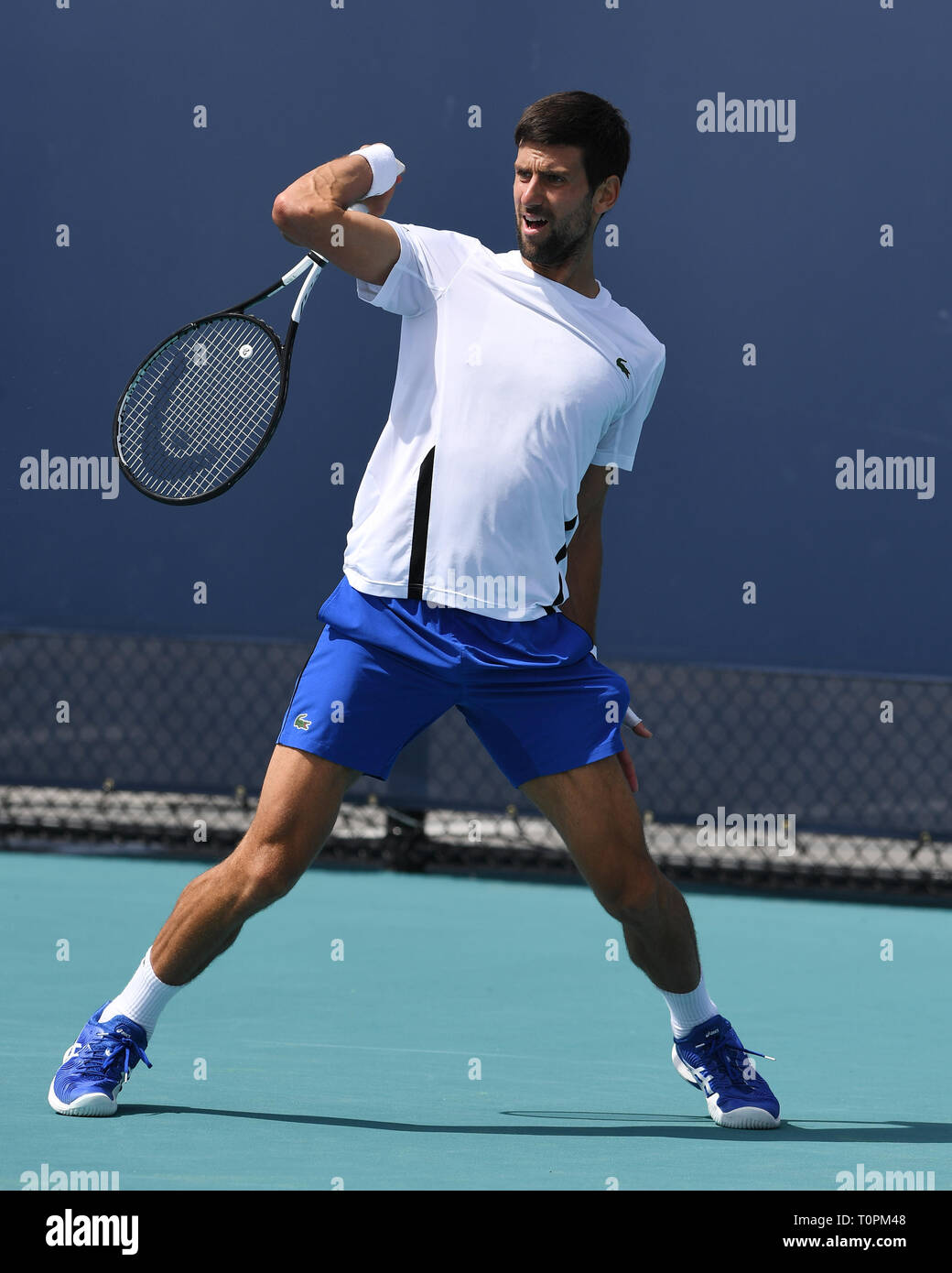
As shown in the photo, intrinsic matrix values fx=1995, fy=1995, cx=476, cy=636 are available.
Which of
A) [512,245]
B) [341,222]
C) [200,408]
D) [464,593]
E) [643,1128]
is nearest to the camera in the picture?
[341,222]

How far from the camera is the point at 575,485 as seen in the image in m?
3.38

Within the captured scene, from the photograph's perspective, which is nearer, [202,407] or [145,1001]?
[145,1001]

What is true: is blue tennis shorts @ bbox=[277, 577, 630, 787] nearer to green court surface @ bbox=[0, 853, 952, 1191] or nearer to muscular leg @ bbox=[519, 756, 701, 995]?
muscular leg @ bbox=[519, 756, 701, 995]

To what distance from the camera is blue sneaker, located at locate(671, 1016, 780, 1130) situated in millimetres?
3395

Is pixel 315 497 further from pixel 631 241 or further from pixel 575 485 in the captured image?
pixel 575 485

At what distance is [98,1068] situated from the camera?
3248 mm

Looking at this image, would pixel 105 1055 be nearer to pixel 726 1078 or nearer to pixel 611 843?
pixel 611 843

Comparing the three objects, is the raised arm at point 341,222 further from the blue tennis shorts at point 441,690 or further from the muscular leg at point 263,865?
the muscular leg at point 263,865

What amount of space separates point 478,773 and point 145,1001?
2.97m

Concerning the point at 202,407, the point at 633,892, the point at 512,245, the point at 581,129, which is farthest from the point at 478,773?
the point at 581,129
